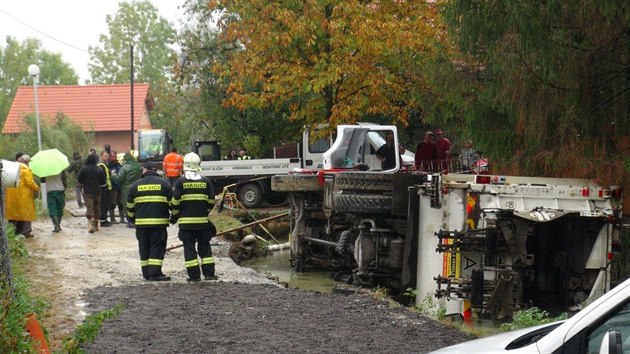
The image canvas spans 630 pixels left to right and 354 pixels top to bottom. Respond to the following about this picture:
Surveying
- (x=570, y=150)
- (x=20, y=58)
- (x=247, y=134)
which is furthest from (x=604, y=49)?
(x=20, y=58)

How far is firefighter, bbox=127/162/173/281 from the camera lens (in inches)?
508

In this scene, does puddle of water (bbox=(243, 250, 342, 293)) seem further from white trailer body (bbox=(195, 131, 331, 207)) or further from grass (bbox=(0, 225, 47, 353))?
white trailer body (bbox=(195, 131, 331, 207))

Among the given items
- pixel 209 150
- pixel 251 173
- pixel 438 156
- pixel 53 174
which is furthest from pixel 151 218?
pixel 209 150

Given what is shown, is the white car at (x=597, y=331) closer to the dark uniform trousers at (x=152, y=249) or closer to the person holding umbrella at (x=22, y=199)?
the dark uniform trousers at (x=152, y=249)

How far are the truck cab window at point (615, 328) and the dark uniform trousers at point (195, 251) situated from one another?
29.6 feet

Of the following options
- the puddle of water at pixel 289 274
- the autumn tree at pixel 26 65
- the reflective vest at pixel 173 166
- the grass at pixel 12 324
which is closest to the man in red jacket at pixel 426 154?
the puddle of water at pixel 289 274

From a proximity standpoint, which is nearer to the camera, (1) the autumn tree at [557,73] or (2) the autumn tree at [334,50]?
(1) the autumn tree at [557,73]

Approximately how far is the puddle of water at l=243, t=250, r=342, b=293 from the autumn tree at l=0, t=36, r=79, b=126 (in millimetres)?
68702

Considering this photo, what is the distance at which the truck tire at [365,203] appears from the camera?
13.8 m

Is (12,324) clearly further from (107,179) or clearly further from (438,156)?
(107,179)

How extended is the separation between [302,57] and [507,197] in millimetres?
12345

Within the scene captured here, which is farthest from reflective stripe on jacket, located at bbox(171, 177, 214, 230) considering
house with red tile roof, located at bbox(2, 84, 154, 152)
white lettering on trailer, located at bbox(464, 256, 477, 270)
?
house with red tile roof, located at bbox(2, 84, 154, 152)

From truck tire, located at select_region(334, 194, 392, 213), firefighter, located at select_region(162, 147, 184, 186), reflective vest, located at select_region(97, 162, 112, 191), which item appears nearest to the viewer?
truck tire, located at select_region(334, 194, 392, 213)

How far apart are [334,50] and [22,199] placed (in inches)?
325
